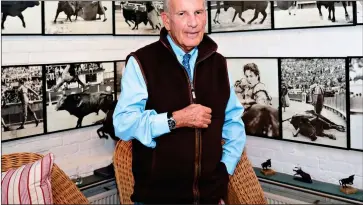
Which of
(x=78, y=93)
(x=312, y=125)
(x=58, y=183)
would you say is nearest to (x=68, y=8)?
(x=78, y=93)

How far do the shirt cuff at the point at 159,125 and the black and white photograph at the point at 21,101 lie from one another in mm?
1127

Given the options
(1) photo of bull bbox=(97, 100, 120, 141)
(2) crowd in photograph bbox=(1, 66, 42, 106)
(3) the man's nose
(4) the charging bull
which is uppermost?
(3) the man's nose

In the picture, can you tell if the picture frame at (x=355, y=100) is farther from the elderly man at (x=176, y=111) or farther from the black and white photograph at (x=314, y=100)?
the elderly man at (x=176, y=111)

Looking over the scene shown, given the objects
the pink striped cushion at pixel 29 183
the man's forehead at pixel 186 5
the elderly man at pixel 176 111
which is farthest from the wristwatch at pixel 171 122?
the pink striped cushion at pixel 29 183

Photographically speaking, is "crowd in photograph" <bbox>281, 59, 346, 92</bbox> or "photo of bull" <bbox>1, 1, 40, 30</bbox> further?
"crowd in photograph" <bbox>281, 59, 346, 92</bbox>

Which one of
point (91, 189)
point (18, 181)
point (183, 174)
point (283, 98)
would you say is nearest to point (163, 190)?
point (183, 174)

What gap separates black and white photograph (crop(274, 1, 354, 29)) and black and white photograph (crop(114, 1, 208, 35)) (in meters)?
0.80

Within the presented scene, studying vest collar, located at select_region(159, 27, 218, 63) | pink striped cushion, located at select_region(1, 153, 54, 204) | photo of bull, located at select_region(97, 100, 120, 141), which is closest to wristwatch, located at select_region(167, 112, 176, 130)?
vest collar, located at select_region(159, 27, 218, 63)

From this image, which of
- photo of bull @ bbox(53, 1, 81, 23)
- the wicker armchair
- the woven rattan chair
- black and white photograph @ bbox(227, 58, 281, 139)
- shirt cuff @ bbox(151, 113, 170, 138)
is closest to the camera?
shirt cuff @ bbox(151, 113, 170, 138)

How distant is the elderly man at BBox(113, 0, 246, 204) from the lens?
143 cm

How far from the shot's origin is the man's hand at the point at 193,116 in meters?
1.42

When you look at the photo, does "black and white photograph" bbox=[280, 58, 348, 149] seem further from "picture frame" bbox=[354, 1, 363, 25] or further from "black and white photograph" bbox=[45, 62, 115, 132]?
"black and white photograph" bbox=[45, 62, 115, 132]

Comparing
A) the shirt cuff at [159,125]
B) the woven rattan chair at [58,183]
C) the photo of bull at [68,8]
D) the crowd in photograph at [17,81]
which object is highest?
the photo of bull at [68,8]

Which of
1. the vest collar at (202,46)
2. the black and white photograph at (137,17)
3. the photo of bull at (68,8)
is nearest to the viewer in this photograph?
the vest collar at (202,46)
